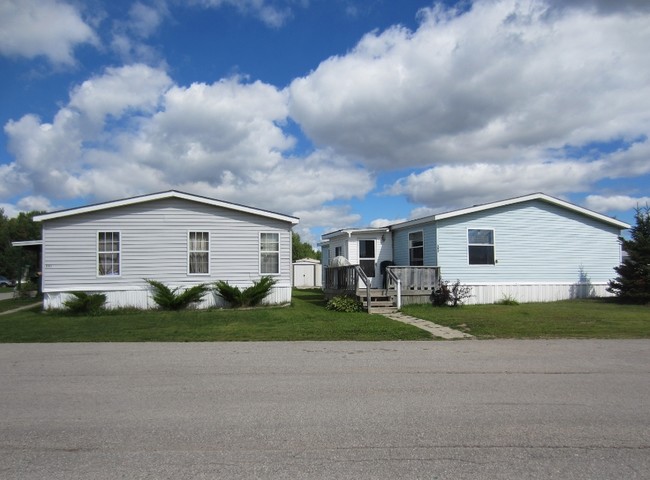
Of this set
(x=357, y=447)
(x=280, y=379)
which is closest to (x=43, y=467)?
(x=357, y=447)

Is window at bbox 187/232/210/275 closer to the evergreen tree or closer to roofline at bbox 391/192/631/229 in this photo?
roofline at bbox 391/192/631/229

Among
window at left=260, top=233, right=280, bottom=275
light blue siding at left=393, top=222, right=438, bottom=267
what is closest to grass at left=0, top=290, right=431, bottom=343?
window at left=260, top=233, right=280, bottom=275

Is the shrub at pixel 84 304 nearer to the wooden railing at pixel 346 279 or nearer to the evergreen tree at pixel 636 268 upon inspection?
the wooden railing at pixel 346 279

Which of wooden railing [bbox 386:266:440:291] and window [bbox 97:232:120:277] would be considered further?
wooden railing [bbox 386:266:440:291]

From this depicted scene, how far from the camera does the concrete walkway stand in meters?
11.2

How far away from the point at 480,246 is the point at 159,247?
1232 cm

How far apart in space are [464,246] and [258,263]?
810 centimetres

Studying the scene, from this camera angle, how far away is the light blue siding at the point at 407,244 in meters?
19.8

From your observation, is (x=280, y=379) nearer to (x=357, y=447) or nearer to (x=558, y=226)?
(x=357, y=447)

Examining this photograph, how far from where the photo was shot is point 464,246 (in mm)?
20000

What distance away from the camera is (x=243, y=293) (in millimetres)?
17812

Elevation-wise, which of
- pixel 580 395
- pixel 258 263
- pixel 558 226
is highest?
pixel 558 226

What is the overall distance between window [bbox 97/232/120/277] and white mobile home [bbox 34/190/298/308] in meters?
0.03

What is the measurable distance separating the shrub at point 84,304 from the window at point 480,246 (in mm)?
13774
